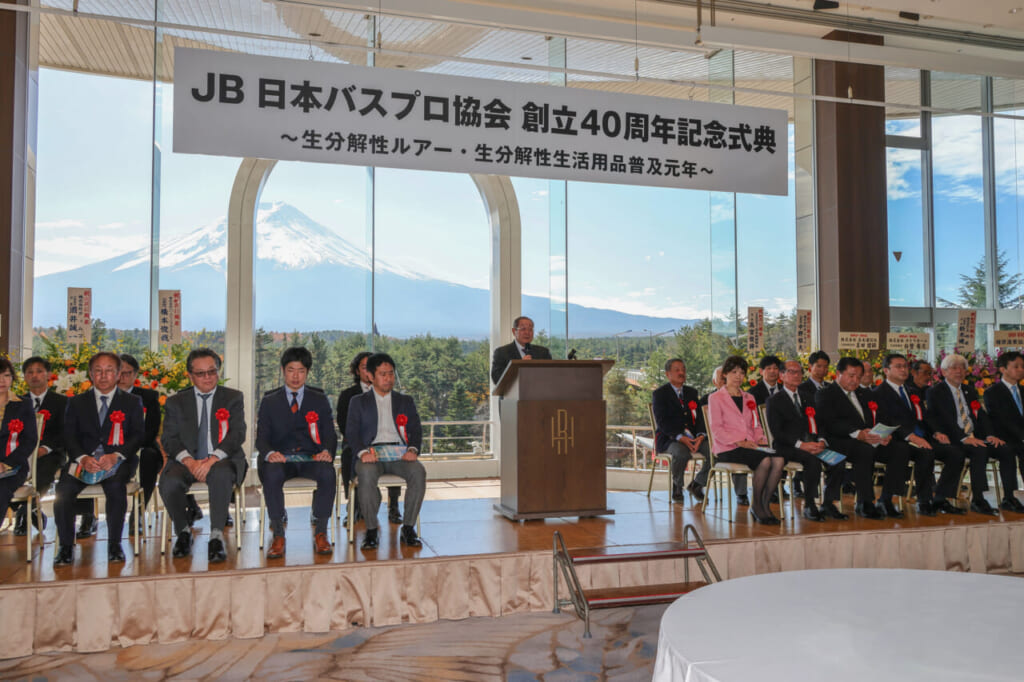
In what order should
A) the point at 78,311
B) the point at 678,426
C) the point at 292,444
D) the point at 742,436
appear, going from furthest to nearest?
the point at 78,311 → the point at 678,426 → the point at 742,436 → the point at 292,444

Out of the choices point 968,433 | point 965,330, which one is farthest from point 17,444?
point 965,330

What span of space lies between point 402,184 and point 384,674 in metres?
6.59

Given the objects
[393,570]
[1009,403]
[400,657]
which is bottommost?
[400,657]

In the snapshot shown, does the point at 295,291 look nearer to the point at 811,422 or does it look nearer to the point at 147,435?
the point at 147,435

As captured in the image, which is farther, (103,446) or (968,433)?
(968,433)

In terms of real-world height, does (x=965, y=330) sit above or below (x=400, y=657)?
above

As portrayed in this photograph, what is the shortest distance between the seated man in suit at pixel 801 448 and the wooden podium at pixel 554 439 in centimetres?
123

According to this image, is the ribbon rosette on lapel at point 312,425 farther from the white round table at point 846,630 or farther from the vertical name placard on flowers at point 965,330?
the vertical name placard on flowers at point 965,330

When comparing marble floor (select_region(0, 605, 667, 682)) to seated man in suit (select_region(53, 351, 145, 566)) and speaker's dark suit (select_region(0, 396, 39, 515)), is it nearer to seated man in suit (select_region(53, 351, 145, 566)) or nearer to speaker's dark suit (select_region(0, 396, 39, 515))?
seated man in suit (select_region(53, 351, 145, 566))

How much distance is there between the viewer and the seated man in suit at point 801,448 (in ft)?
16.9

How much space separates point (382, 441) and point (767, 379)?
10.2 ft

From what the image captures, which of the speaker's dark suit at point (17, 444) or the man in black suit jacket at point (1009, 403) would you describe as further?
the man in black suit jacket at point (1009, 403)

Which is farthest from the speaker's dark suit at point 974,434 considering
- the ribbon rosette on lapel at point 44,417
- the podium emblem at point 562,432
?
the ribbon rosette on lapel at point 44,417

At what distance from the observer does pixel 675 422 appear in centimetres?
607
